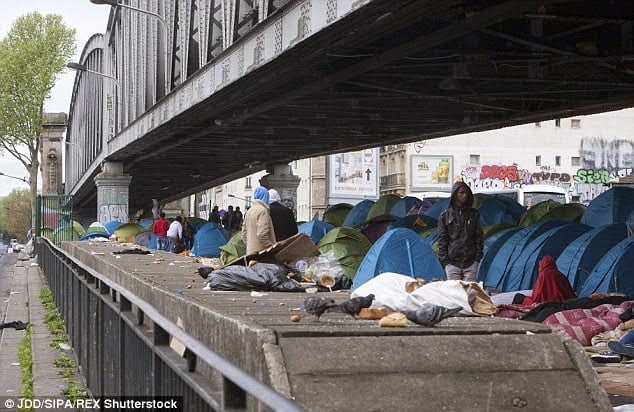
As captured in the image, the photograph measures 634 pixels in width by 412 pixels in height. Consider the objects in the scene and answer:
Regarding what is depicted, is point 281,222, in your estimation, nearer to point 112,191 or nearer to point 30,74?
point 112,191

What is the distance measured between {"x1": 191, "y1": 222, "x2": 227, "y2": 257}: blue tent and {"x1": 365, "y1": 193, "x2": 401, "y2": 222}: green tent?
4972mm

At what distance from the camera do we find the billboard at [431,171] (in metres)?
90.4

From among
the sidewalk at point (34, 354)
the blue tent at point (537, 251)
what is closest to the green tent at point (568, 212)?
the blue tent at point (537, 251)

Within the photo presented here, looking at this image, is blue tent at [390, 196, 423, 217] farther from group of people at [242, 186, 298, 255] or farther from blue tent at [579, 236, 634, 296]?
group of people at [242, 186, 298, 255]

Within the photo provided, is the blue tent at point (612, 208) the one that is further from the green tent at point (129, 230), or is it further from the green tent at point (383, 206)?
the green tent at point (129, 230)

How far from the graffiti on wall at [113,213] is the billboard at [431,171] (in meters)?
37.1

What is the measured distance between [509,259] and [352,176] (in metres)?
62.7

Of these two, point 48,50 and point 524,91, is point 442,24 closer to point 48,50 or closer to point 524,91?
point 524,91

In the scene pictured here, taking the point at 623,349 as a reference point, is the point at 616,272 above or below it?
above

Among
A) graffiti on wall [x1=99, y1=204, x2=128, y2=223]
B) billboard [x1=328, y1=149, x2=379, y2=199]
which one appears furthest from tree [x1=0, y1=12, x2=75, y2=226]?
graffiti on wall [x1=99, y1=204, x2=128, y2=223]

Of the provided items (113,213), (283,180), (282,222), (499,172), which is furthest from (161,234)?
(499,172)

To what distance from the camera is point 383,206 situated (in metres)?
37.2

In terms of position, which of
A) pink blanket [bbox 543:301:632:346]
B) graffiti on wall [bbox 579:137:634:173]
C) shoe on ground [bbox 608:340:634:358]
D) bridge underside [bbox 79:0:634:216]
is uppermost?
graffiti on wall [bbox 579:137:634:173]

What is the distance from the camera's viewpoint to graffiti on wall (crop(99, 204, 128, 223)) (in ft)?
183
